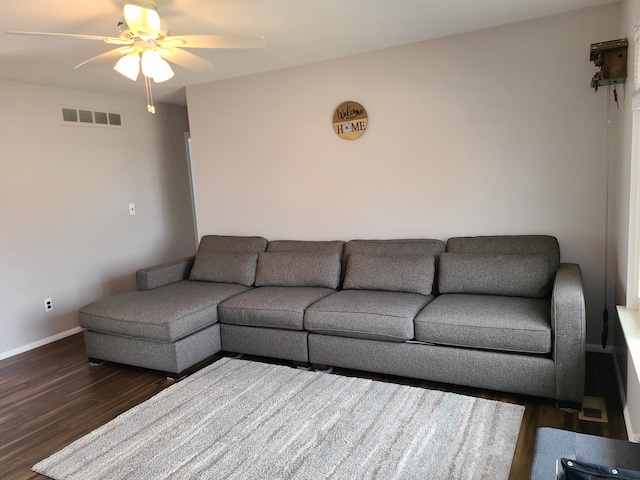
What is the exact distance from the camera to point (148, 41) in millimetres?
2385

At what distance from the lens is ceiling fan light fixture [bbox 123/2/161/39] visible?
2.16 m

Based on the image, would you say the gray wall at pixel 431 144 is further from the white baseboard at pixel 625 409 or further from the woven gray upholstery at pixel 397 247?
the white baseboard at pixel 625 409

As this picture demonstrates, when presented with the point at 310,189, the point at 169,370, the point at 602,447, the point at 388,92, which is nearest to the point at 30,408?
the point at 169,370

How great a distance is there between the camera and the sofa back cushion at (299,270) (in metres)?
3.67

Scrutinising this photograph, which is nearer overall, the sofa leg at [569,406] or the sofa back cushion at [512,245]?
the sofa leg at [569,406]

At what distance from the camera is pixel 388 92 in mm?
3678

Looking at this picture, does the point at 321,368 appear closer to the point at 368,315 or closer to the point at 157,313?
the point at 368,315

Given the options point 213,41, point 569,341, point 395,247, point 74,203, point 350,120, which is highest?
point 213,41

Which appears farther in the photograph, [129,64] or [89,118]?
[89,118]

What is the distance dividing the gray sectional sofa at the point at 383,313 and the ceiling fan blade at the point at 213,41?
5.63 feet

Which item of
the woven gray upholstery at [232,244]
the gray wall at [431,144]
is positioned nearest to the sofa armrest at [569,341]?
the gray wall at [431,144]

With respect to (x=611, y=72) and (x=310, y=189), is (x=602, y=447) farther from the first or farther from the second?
(x=310, y=189)

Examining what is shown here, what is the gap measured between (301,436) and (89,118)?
3806 mm

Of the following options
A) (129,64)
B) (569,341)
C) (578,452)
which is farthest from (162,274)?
(578,452)
